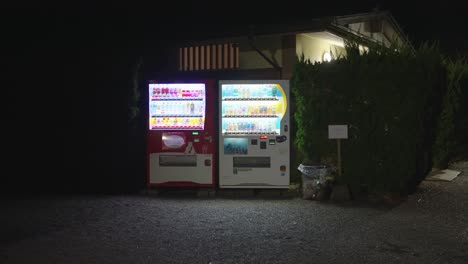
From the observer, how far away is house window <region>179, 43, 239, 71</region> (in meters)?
12.7

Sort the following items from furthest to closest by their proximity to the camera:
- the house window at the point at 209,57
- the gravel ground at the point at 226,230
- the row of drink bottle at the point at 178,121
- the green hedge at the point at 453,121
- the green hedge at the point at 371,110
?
the green hedge at the point at 453,121, the house window at the point at 209,57, the row of drink bottle at the point at 178,121, the green hedge at the point at 371,110, the gravel ground at the point at 226,230

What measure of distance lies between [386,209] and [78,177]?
5.95m

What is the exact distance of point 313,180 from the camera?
956 centimetres

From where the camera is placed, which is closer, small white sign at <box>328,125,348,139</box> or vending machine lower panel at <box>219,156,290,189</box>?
small white sign at <box>328,125,348,139</box>

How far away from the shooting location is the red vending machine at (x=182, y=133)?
9891 mm

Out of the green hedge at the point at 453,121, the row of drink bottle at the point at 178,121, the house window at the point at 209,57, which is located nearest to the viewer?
the row of drink bottle at the point at 178,121

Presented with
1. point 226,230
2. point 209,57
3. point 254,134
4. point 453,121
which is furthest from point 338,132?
point 453,121

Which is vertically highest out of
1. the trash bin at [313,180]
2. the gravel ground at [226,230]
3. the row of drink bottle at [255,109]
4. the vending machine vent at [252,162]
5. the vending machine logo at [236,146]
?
the row of drink bottle at [255,109]

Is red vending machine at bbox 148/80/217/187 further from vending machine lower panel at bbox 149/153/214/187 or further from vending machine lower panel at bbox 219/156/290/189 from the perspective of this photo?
vending machine lower panel at bbox 219/156/290/189

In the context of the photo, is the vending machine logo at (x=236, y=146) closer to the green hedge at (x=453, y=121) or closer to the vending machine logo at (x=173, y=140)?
the vending machine logo at (x=173, y=140)

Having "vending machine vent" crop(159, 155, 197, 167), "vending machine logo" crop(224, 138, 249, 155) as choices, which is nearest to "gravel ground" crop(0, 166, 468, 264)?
"vending machine vent" crop(159, 155, 197, 167)

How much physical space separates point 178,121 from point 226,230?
3.26 meters

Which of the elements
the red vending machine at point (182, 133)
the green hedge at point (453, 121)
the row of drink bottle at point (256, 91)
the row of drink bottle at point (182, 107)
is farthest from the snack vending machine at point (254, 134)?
the green hedge at point (453, 121)

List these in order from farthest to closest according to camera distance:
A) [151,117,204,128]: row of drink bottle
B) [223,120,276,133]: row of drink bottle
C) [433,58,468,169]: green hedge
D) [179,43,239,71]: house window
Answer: [433,58,468,169]: green hedge → [179,43,239,71]: house window → [151,117,204,128]: row of drink bottle → [223,120,276,133]: row of drink bottle
